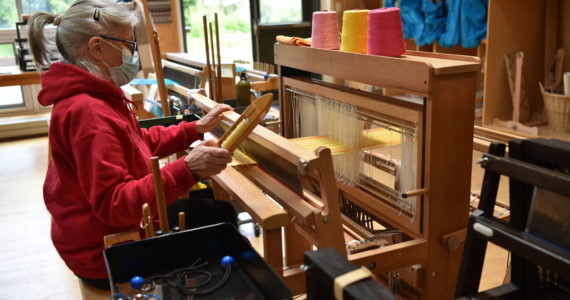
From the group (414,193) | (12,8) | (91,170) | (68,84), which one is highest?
(12,8)

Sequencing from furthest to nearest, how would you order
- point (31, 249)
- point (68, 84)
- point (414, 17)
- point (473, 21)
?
point (414, 17) < point (473, 21) < point (31, 249) < point (68, 84)

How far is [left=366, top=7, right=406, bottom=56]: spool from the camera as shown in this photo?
1.50 meters

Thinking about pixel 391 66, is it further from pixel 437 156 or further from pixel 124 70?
pixel 124 70

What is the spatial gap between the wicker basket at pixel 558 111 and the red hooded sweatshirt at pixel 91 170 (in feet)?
10.6

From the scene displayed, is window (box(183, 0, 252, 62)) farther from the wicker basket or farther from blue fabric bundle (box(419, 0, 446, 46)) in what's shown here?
the wicker basket

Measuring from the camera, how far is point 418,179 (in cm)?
144

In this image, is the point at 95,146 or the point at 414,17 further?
the point at 414,17

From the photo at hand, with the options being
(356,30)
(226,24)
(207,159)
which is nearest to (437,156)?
(356,30)

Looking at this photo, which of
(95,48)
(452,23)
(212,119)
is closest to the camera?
(95,48)

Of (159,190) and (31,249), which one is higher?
(159,190)

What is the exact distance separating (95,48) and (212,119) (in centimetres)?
52

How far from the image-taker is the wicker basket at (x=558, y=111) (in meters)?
3.71

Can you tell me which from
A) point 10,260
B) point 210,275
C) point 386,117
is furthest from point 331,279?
point 10,260

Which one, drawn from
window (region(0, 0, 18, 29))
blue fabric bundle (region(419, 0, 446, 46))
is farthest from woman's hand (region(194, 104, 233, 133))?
window (region(0, 0, 18, 29))
